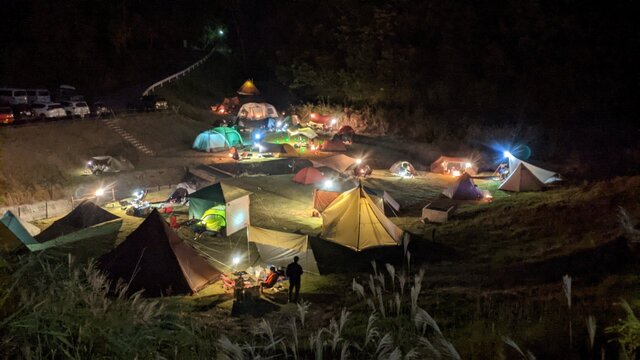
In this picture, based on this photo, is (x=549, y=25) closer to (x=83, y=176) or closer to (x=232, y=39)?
(x=83, y=176)

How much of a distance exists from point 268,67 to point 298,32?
845 cm

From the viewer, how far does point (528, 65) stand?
1577 inches

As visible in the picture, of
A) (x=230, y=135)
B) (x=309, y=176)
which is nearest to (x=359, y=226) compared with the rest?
(x=309, y=176)

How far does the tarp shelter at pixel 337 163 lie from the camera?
2832 centimetres

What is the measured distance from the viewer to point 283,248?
14969 millimetres

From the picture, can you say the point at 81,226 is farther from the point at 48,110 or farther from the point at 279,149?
Result: the point at 48,110

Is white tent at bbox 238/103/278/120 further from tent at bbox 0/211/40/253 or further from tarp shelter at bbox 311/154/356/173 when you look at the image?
tent at bbox 0/211/40/253

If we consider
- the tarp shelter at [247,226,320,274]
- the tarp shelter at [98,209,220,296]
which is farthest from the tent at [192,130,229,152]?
the tarp shelter at [98,209,220,296]

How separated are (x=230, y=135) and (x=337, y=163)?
898 cm

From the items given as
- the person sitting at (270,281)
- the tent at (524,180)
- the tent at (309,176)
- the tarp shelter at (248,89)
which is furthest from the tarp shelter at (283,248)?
the tarp shelter at (248,89)

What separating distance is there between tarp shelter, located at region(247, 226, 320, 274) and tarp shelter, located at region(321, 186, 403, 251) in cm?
247

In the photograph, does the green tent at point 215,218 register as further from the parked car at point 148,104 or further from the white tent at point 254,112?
the white tent at point 254,112

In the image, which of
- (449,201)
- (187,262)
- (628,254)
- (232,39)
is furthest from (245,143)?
(232,39)

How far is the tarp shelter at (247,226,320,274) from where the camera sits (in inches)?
574
